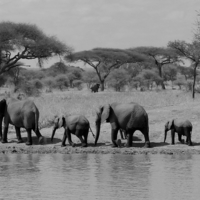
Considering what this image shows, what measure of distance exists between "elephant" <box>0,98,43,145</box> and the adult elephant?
1.68 meters

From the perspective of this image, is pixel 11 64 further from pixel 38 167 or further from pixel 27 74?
pixel 27 74

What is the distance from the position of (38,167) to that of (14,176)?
125cm

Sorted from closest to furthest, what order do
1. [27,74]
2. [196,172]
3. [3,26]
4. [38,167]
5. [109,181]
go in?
[109,181] → [196,172] → [38,167] → [3,26] → [27,74]

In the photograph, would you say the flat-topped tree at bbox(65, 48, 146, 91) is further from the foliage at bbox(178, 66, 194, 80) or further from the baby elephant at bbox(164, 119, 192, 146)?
the baby elephant at bbox(164, 119, 192, 146)

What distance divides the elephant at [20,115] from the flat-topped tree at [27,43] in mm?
17121

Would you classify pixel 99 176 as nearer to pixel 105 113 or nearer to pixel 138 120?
pixel 138 120

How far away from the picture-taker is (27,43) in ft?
112

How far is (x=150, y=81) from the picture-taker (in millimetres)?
51406

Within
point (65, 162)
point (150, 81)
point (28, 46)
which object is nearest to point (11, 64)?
point (28, 46)

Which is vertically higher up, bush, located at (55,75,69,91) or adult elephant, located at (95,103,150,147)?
bush, located at (55,75,69,91)

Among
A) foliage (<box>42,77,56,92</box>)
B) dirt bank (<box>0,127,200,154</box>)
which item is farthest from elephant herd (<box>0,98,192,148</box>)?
foliage (<box>42,77,56,92</box>)

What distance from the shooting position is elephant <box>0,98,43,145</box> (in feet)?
51.2

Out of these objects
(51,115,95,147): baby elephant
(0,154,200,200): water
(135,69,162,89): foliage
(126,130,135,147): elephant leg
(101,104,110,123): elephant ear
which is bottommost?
(0,154,200,200): water

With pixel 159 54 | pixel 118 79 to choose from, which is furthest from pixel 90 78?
pixel 159 54
